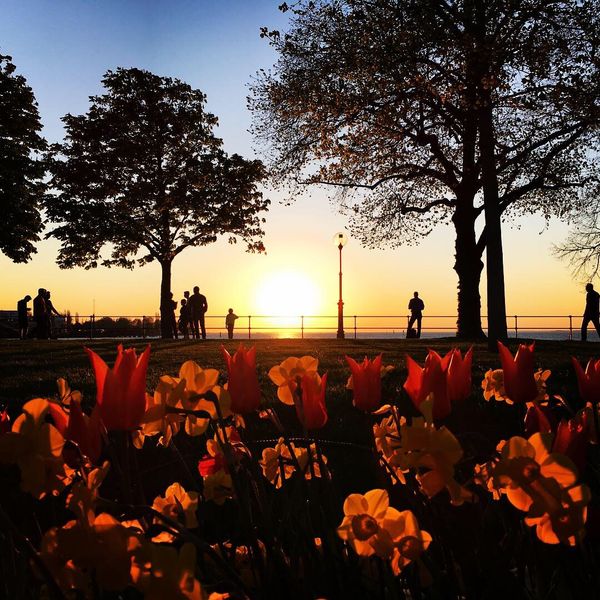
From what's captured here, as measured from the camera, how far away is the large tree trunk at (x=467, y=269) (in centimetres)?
2255

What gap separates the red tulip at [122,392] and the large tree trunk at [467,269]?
22.2m

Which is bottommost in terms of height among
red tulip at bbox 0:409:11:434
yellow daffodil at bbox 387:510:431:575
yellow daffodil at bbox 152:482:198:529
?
yellow daffodil at bbox 152:482:198:529

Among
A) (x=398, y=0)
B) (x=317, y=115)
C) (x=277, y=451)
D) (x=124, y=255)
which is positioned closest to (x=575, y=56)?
(x=398, y=0)

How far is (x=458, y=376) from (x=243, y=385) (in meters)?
0.52

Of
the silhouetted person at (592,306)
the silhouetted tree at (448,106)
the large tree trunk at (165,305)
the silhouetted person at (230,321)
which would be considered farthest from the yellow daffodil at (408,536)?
the large tree trunk at (165,305)

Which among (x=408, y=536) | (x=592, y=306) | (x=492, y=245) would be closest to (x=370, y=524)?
(x=408, y=536)

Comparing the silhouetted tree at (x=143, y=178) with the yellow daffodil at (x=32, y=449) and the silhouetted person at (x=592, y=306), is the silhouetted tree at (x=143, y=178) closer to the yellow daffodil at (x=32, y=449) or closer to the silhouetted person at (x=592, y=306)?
the silhouetted person at (x=592, y=306)

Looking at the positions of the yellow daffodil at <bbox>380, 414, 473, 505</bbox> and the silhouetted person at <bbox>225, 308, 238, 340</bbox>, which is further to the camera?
the silhouetted person at <bbox>225, 308, 238, 340</bbox>

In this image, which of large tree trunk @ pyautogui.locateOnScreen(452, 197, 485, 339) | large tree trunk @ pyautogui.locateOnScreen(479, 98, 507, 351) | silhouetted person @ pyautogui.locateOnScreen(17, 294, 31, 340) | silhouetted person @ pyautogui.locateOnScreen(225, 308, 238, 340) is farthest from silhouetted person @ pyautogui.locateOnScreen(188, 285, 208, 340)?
large tree trunk @ pyautogui.locateOnScreen(479, 98, 507, 351)

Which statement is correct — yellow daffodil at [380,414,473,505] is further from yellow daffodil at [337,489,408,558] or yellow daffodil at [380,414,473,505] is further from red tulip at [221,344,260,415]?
red tulip at [221,344,260,415]

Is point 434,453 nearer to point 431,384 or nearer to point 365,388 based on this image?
point 431,384

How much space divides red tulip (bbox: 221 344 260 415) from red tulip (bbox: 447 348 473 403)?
0.48m

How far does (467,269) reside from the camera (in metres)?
22.8

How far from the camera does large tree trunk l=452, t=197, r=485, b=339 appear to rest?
22.5 m
